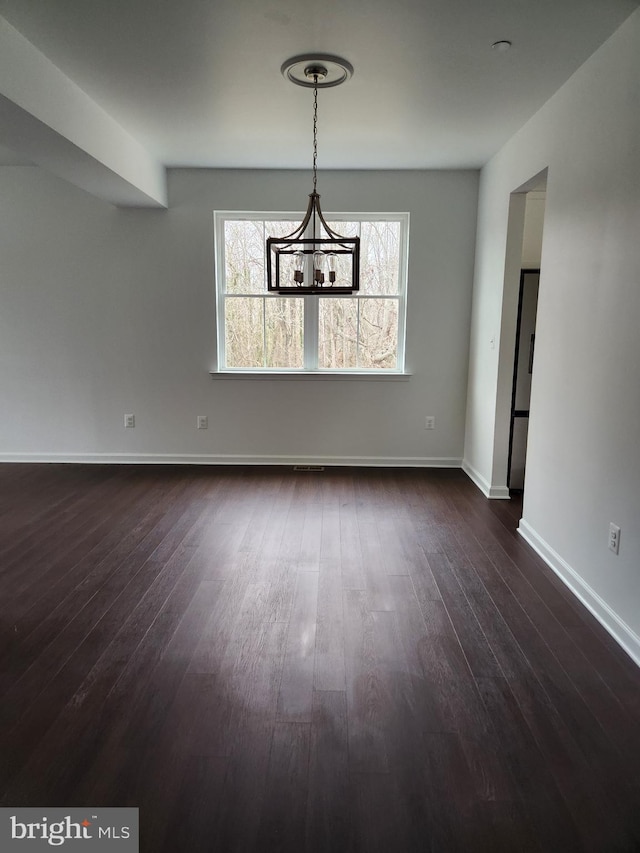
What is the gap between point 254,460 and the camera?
5004 millimetres

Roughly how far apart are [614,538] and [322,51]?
268 centimetres

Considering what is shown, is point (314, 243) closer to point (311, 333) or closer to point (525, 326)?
point (525, 326)

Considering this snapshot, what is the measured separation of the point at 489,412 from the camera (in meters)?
4.19

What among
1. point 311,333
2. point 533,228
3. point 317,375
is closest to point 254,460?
point 317,375

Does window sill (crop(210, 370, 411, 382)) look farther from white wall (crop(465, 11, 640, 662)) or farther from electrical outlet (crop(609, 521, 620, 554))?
electrical outlet (crop(609, 521, 620, 554))

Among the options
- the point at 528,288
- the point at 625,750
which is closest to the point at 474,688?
the point at 625,750

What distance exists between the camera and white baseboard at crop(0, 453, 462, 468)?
4.99 m

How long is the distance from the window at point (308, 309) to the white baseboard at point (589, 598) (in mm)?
2234

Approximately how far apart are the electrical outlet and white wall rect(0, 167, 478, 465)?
103 inches

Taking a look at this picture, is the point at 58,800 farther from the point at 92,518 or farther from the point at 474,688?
the point at 92,518

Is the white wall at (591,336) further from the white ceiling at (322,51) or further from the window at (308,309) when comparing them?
the window at (308,309)

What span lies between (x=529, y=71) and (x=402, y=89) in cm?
67

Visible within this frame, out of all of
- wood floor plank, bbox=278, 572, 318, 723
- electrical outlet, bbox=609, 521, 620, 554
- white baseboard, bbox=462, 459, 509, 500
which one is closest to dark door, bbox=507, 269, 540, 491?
white baseboard, bbox=462, 459, 509, 500

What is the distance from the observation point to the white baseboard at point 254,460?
499cm
